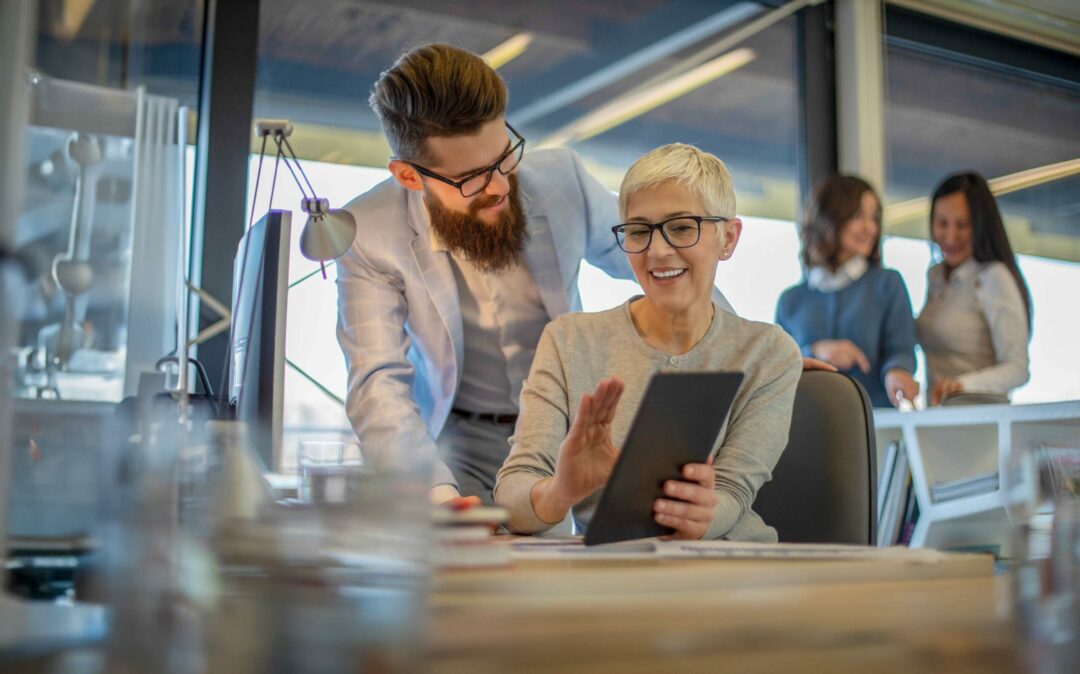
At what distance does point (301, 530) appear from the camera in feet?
1.62

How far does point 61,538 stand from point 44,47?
3250 mm

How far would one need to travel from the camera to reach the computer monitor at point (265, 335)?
1368 mm

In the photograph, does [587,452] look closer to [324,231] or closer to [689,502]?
[689,502]

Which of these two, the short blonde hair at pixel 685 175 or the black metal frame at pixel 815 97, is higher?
the black metal frame at pixel 815 97

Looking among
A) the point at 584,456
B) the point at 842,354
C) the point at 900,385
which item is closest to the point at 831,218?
the point at 842,354

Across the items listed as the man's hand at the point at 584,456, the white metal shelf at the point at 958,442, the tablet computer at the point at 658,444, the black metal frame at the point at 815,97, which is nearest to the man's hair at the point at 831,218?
the white metal shelf at the point at 958,442

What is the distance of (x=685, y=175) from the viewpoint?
1553mm

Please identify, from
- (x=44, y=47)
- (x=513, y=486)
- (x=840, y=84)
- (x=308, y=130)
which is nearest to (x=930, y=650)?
(x=513, y=486)

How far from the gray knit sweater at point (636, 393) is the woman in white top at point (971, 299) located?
214 cm

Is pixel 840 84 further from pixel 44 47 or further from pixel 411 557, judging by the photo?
pixel 411 557

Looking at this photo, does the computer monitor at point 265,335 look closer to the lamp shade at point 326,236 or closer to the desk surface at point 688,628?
the lamp shade at point 326,236

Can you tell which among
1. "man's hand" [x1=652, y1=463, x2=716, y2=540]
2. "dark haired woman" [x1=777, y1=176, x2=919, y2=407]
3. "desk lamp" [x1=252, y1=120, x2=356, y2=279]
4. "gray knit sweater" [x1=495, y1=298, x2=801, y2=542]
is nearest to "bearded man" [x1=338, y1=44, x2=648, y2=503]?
"desk lamp" [x1=252, y1=120, x2=356, y2=279]

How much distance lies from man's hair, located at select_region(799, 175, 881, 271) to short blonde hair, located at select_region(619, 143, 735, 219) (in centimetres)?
223

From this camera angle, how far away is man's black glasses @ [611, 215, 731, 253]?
1557 millimetres
